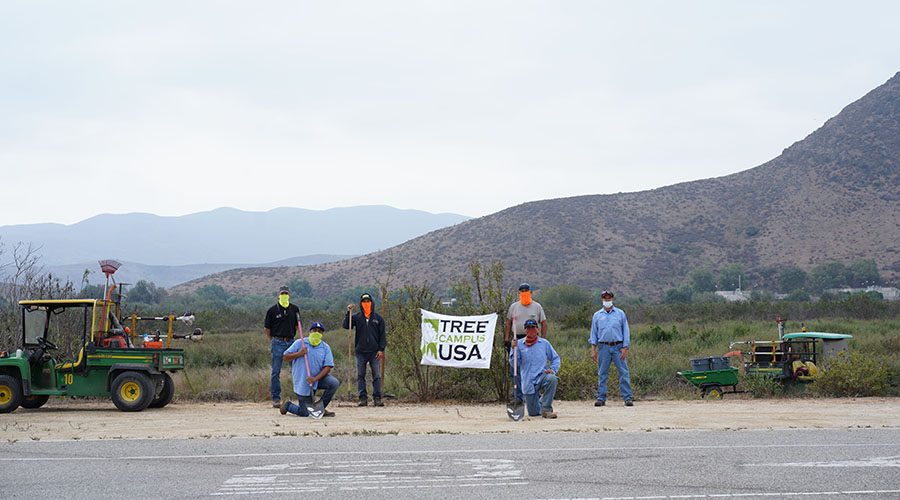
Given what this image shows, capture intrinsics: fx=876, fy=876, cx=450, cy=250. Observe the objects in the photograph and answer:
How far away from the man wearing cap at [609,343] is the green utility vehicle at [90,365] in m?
7.61

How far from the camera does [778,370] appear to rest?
1775cm

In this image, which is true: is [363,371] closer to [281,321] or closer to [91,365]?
[281,321]

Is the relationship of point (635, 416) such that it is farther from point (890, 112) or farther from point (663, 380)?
point (890, 112)

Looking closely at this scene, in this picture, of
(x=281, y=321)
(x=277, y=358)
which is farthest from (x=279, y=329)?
(x=277, y=358)

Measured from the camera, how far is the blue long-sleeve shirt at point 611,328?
15.3 meters

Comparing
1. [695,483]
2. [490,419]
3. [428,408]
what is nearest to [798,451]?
[695,483]

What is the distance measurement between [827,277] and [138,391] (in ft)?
220

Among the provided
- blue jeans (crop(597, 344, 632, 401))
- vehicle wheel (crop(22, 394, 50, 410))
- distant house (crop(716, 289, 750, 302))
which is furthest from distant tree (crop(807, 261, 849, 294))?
vehicle wheel (crop(22, 394, 50, 410))

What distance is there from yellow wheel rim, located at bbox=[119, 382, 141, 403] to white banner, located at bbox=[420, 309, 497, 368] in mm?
5097

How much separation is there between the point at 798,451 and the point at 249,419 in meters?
8.30

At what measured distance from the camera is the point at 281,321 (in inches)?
619

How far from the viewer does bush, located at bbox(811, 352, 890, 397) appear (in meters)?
17.2

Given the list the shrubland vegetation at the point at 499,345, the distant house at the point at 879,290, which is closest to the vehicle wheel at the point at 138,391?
the shrubland vegetation at the point at 499,345

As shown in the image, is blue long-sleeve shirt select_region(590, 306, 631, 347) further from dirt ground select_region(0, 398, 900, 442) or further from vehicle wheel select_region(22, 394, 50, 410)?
vehicle wheel select_region(22, 394, 50, 410)
